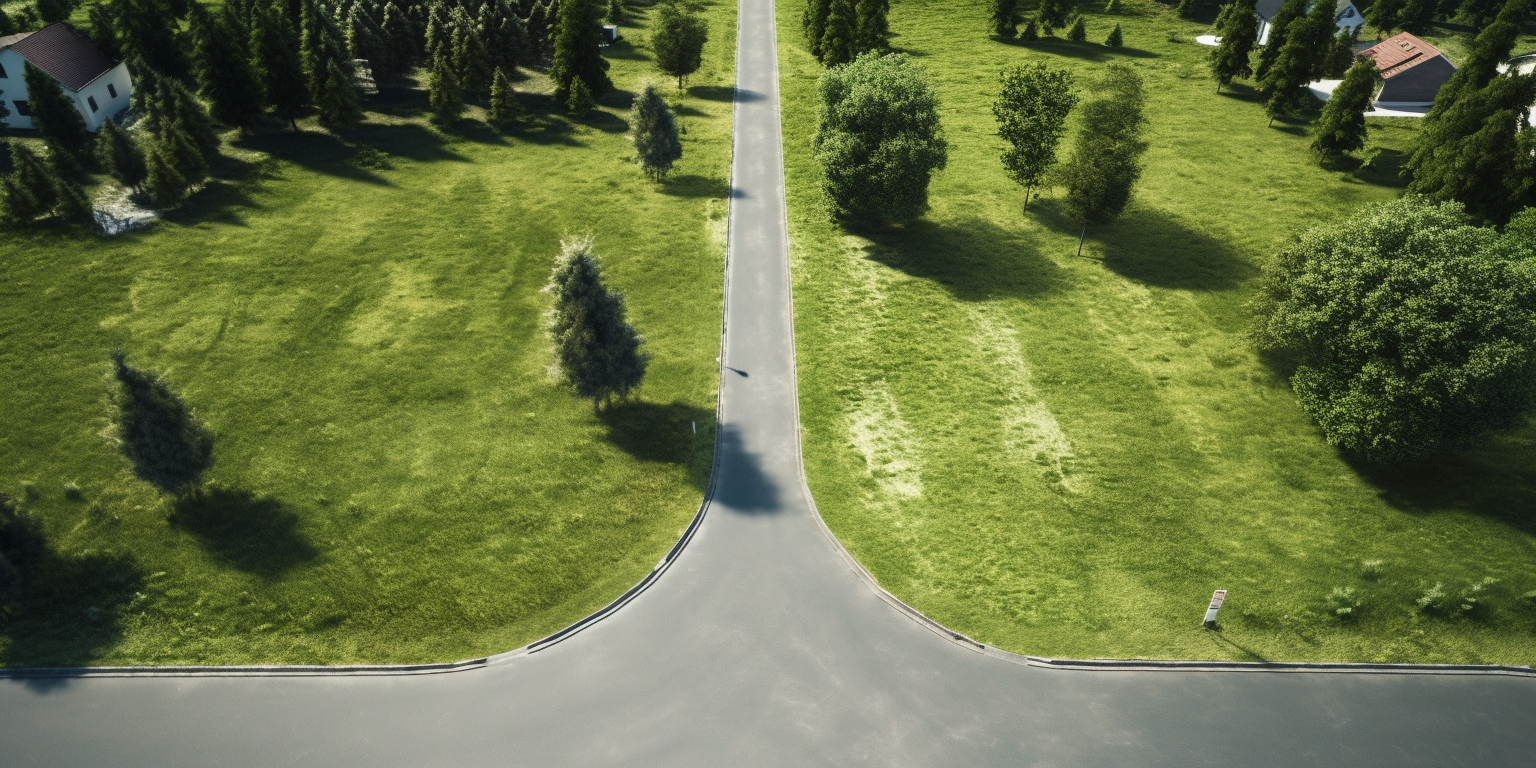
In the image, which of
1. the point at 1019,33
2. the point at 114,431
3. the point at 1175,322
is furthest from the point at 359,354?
the point at 1019,33

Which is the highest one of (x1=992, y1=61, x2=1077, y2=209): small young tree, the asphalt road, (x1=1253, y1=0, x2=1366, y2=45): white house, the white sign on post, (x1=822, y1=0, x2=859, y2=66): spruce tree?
(x1=1253, y1=0, x2=1366, y2=45): white house

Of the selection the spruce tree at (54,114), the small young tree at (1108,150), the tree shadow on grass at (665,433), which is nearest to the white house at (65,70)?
the spruce tree at (54,114)

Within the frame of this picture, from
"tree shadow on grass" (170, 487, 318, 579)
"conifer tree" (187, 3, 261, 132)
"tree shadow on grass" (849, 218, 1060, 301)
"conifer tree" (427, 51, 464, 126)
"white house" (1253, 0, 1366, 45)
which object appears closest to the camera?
"tree shadow on grass" (170, 487, 318, 579)

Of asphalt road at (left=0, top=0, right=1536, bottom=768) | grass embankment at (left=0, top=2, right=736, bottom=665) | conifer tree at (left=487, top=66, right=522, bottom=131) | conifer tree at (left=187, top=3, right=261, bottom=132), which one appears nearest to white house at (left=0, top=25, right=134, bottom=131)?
conifer tree at (left=187, top=3, right=261, bottom=132)

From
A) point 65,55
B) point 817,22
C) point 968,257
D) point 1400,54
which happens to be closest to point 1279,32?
point 1400,54

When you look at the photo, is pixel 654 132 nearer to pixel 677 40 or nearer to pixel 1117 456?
pixel 677 40

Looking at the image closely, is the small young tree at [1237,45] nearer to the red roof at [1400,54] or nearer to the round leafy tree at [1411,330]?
the red roof at [1400,54]

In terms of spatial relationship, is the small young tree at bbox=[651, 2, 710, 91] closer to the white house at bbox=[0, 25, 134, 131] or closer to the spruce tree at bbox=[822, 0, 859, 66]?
the spruce tree at bbox=[822, 0, 859, 66]
